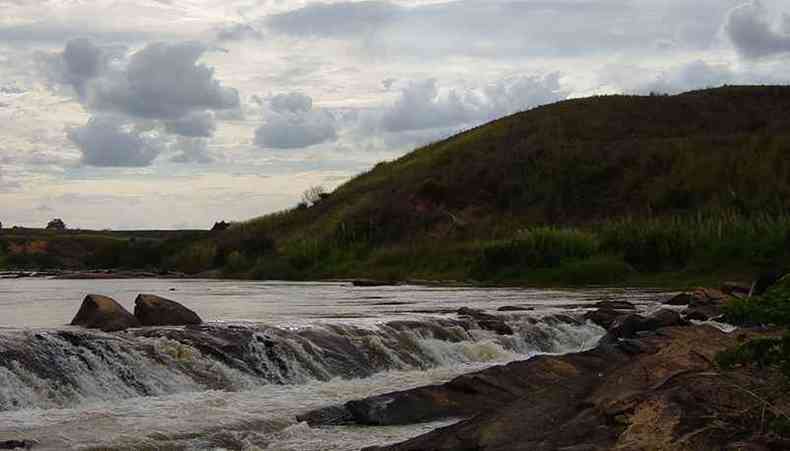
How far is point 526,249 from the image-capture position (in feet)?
166

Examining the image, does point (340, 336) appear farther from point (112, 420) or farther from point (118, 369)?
point (112, 420)

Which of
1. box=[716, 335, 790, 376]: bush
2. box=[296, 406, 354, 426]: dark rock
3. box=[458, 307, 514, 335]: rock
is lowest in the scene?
box=[296, 406, 354, 426]: dark rock

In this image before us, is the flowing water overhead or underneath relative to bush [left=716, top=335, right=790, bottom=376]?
underneath

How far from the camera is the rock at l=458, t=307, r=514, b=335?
24664 millimetres

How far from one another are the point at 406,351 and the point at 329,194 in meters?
71.7

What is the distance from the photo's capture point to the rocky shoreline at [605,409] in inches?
401

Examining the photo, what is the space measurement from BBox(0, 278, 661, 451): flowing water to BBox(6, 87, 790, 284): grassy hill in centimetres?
2010

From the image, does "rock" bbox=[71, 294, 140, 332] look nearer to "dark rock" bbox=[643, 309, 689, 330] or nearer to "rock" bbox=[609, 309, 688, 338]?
"rock" bbox=[609, 309, 688, 338]

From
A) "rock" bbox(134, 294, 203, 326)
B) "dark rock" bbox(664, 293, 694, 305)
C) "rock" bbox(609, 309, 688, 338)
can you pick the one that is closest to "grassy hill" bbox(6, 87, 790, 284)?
"dark rock" bbox(664, 293, 694, 305)

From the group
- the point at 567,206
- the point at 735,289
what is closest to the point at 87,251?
the point at 567,206

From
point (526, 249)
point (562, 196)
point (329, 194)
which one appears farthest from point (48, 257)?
point (526, 249)

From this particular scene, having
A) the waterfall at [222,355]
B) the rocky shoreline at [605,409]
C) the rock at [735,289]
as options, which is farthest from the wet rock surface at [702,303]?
the rocky shoreline at [605,409]

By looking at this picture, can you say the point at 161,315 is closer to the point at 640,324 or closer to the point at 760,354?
the point at 640,324

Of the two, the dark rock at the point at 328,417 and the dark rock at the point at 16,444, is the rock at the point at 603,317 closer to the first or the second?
the dark rock at the point at 328,417
